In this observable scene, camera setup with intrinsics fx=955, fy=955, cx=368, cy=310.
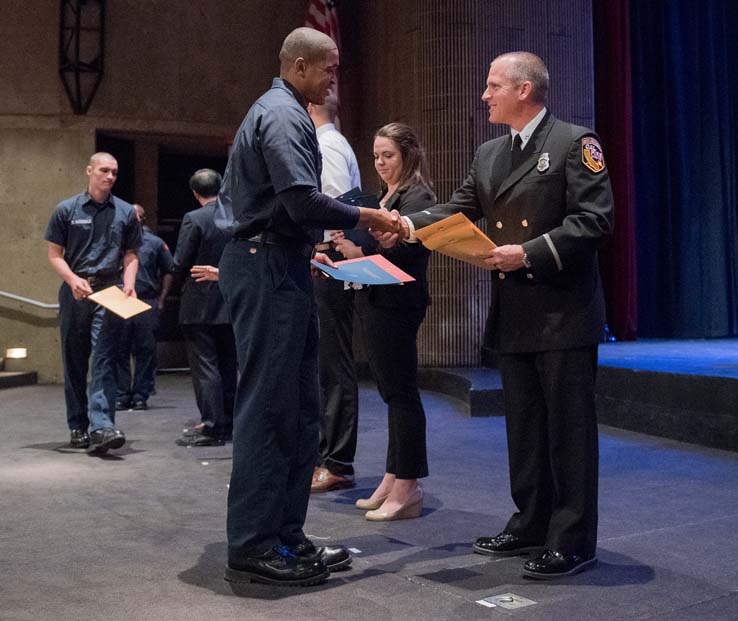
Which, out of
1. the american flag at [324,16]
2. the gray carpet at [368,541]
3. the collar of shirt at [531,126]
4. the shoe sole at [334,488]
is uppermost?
the american flag at [324,16]

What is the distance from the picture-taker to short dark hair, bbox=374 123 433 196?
347cm

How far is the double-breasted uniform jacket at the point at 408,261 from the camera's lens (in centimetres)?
334

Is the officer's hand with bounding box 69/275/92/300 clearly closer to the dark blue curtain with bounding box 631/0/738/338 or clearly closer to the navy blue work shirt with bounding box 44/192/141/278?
the navy blue work shirt with bounding box 44/192/141/278

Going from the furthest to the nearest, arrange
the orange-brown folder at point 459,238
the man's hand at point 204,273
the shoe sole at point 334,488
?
the man's hand at point 204,273, the shoe sole at point 334,488, the orange-brown folder at point 459,238

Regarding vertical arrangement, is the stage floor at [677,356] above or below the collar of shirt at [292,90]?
below

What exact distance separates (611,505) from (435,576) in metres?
1.13

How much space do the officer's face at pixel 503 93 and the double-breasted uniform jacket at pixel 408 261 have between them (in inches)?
25.1

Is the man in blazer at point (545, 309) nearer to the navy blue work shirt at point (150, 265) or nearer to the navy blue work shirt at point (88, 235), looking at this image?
the navy blue work shirt at point (88, 235)

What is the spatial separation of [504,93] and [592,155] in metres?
0.32

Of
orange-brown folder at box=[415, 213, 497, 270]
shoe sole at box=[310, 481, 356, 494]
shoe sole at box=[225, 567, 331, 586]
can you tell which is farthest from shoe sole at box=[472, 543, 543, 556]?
shoe sole at box=[310, 481, 356, 494]

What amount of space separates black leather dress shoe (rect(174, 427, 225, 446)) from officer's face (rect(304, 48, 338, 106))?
2.71 meters

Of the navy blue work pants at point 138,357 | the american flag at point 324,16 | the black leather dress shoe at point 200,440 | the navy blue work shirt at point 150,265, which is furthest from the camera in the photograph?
the american flag at point 324,16

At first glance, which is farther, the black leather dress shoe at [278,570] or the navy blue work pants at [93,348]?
the navy blue work pants at [93,348]

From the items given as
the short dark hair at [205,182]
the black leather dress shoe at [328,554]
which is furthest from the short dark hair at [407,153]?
the short dark hair at [205,182]
